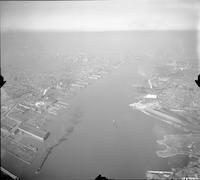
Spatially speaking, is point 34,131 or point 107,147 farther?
point 34,131

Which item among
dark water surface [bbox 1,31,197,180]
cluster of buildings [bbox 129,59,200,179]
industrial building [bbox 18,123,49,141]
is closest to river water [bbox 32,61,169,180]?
dark water surface [bbox 1,31,197,180]

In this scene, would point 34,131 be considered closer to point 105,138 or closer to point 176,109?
point 105,138

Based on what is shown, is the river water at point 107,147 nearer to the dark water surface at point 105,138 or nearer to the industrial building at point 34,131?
the dark water surface at point 105,138

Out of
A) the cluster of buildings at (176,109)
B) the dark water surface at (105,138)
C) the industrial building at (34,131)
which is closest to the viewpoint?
the cluster of buildings at (176,109)

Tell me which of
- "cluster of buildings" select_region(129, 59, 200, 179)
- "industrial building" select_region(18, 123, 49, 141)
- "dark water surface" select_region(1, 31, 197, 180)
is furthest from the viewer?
"industrial building" select_region(18, 123, 49, 141)

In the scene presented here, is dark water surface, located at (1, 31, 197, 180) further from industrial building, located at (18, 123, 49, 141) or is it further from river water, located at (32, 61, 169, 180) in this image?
industrial building, located at (18, 123, 49, 141)

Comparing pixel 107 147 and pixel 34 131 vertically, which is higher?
pixel 34 131

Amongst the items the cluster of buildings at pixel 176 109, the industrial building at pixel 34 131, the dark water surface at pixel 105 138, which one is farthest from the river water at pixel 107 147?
the industrial building at pixel 34 131

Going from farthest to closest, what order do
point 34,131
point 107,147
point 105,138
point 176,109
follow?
point 176,109 < point 34,131 < point 105,138 < point 107,147

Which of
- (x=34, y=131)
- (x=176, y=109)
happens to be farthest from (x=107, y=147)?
(x=176, y=109)

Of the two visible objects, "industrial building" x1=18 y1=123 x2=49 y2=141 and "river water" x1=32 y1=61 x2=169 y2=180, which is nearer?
"river water" x1=32 y1=61 x2=169 y2=180

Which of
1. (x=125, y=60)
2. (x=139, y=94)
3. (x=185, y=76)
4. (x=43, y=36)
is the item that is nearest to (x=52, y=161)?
(x=139, y=94)
